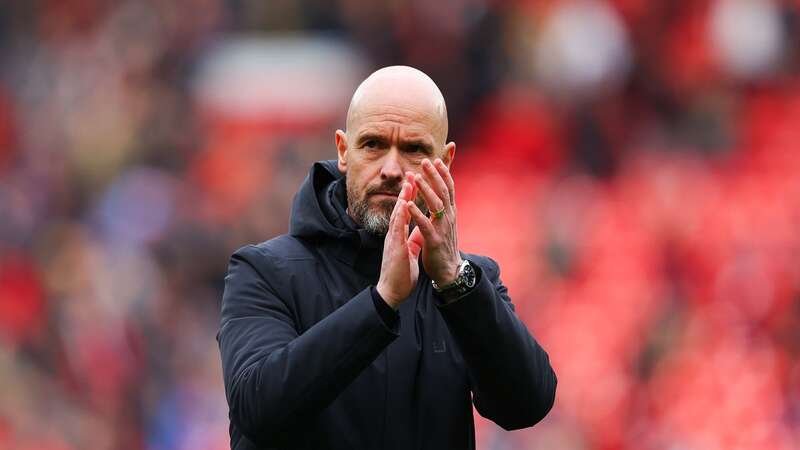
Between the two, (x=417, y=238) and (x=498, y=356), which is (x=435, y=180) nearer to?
(x=417, y=238)

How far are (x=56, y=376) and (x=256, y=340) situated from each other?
247 inches

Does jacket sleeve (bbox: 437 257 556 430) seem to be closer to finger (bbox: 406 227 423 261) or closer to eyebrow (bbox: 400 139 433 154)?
finger (bbox: 406 227 423 261)

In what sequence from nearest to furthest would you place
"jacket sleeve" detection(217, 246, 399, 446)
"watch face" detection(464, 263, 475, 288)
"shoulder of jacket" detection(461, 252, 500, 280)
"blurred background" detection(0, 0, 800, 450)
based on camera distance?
1. "jacket sleeve" detection(217, 246, 399, 446)
2. "watch face" detection(464, 263, 475, 288)
3. "shoulder of jacket" detection(461, 252, 500, 280)
4. "blurred background" detection(0, 0, 800, 450)

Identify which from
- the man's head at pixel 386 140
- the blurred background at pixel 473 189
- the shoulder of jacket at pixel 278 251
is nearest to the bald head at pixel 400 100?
the man's head at pixel 386 140

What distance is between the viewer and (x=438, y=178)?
2354mm

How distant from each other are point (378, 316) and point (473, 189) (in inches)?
252

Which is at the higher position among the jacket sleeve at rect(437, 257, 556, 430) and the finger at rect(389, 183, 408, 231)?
the finger at rect(389, 183, 408, 231)

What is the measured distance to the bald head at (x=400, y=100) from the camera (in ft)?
8.55

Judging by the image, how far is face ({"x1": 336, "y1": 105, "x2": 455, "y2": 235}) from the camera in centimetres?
256

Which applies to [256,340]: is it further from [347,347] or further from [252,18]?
[252,18]

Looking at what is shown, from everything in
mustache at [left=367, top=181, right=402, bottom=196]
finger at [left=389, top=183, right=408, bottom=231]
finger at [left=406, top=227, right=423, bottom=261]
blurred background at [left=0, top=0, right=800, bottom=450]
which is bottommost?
blurred background at [left=0, top=0, right=800, bottom=450]

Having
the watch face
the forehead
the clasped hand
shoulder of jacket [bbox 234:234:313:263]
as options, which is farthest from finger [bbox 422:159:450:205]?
shoulder of jacket [bbox 234:234:313:263]

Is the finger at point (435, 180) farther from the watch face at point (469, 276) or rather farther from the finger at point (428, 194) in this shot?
the watch face at point (469, 276)

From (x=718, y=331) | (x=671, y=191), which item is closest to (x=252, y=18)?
(x=671, y=191)
